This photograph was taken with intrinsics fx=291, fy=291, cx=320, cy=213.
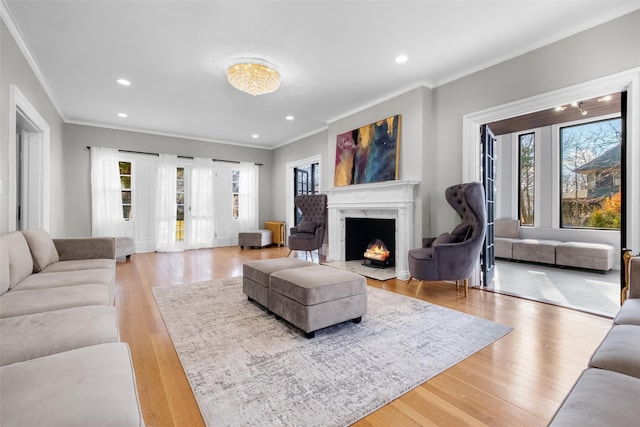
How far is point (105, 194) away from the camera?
5.81m

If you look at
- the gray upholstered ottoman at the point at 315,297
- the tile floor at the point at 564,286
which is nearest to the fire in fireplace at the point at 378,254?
the tile floor at the point at 564,286

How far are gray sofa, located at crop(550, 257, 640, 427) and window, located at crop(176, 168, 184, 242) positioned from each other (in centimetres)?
701

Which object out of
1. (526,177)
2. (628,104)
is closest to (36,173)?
(628,104)

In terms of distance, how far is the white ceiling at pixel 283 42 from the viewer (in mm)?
2455

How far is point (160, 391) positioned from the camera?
5.16 feet

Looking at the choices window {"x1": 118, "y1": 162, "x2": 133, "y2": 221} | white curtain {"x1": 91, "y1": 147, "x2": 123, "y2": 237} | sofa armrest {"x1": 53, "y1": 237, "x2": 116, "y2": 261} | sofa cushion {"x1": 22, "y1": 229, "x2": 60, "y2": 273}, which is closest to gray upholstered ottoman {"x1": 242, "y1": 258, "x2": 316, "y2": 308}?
sofa armrest {"x1": 53, "y1": 237, "x2": 116, "y2": 261}

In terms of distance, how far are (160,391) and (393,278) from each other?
10.1 feet

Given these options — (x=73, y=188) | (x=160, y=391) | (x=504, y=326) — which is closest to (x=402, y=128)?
(x=504, y=326)

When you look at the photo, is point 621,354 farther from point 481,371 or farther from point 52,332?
point 52,332

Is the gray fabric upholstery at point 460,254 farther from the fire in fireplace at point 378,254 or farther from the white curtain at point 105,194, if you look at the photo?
the white curtain at point 105,194

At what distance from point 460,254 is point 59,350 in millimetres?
3211

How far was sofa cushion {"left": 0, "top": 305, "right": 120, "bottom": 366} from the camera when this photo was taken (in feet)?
3.76

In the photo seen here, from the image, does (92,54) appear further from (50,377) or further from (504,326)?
(504,326)

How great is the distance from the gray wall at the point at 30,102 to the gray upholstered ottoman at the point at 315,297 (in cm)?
250
